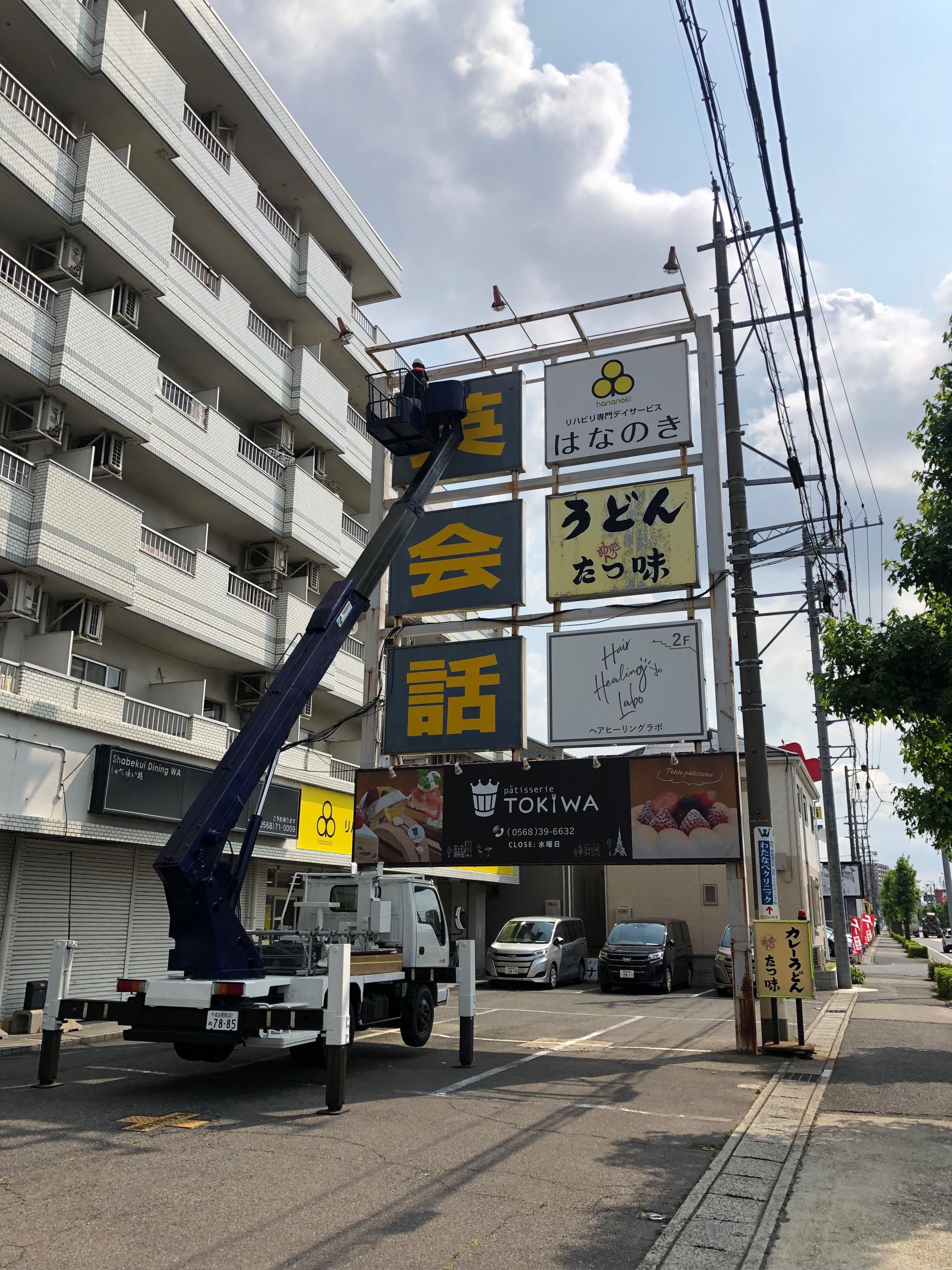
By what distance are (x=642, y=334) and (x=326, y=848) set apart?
15.1 meters

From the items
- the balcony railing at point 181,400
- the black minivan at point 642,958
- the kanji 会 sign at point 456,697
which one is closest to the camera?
the kanji 会 sign at point 456,697

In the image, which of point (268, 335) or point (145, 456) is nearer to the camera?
point (145, 456)

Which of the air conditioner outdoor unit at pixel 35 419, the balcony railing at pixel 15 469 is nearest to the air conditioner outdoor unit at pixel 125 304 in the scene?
the air conditioner outdoor unit at pixel 35 419

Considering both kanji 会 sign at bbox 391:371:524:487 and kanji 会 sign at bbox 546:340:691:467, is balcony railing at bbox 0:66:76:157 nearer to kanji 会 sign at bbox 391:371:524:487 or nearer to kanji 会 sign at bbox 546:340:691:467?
kanji 会 sign at bbox 391:371:524:487

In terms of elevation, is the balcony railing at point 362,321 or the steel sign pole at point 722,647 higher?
the balcony railing at point 362,321

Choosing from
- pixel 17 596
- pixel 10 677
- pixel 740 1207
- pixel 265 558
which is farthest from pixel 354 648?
pixel 740 1207

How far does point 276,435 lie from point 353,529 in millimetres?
3815

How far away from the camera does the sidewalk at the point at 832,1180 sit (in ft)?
17.9

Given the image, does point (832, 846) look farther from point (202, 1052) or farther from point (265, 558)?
point (202, 1052)

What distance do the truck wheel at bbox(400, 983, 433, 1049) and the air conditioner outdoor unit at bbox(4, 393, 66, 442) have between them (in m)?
11.5

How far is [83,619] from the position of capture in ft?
58.3

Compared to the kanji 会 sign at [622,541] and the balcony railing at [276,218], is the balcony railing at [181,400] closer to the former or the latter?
the balcony railing at [276,218]

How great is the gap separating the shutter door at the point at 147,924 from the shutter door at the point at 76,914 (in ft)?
0.63

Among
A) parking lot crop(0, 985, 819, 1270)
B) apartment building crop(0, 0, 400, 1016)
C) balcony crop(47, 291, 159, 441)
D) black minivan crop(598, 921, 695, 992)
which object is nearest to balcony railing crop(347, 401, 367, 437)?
apartment building crop(0, 0, 400, 1016)
